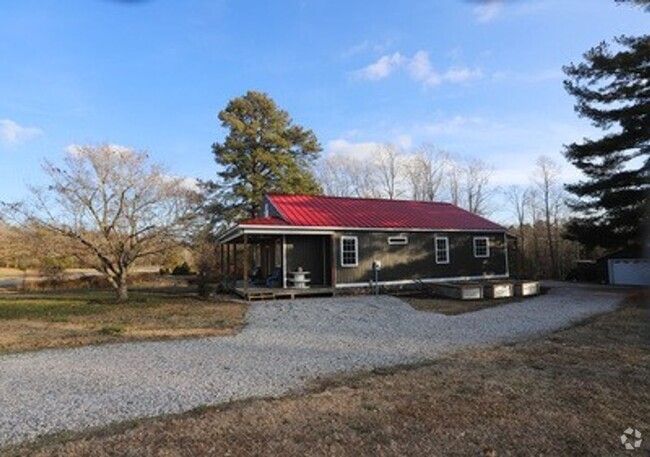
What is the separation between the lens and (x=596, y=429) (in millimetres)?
4129

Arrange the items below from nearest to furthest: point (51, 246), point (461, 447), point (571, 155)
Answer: point (461, 447) → point (51, 246) → point (571, 155)

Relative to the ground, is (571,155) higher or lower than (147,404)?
higher

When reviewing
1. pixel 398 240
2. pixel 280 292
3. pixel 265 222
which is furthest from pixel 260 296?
pixel 398 240

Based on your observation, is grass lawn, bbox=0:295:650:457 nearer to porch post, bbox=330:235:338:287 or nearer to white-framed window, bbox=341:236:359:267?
porch post, bbox=330:235:338:287

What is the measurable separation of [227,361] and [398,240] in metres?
13.3

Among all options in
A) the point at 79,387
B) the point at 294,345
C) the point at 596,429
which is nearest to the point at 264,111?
the point at 294,345

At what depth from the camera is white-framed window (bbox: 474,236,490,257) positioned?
72.0ft

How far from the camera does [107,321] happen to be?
12375mm

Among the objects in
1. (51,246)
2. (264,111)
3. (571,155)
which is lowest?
(51,246)

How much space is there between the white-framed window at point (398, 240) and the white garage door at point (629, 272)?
11.7 meters

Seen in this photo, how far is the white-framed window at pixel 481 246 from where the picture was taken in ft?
72.0

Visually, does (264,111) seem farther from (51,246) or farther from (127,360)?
(127,360)

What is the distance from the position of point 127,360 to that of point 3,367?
6.01 feet

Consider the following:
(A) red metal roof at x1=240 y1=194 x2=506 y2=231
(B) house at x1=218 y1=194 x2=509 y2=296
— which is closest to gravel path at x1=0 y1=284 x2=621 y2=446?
(B) house at x1=218 y1=194 x2=509 y2=296
